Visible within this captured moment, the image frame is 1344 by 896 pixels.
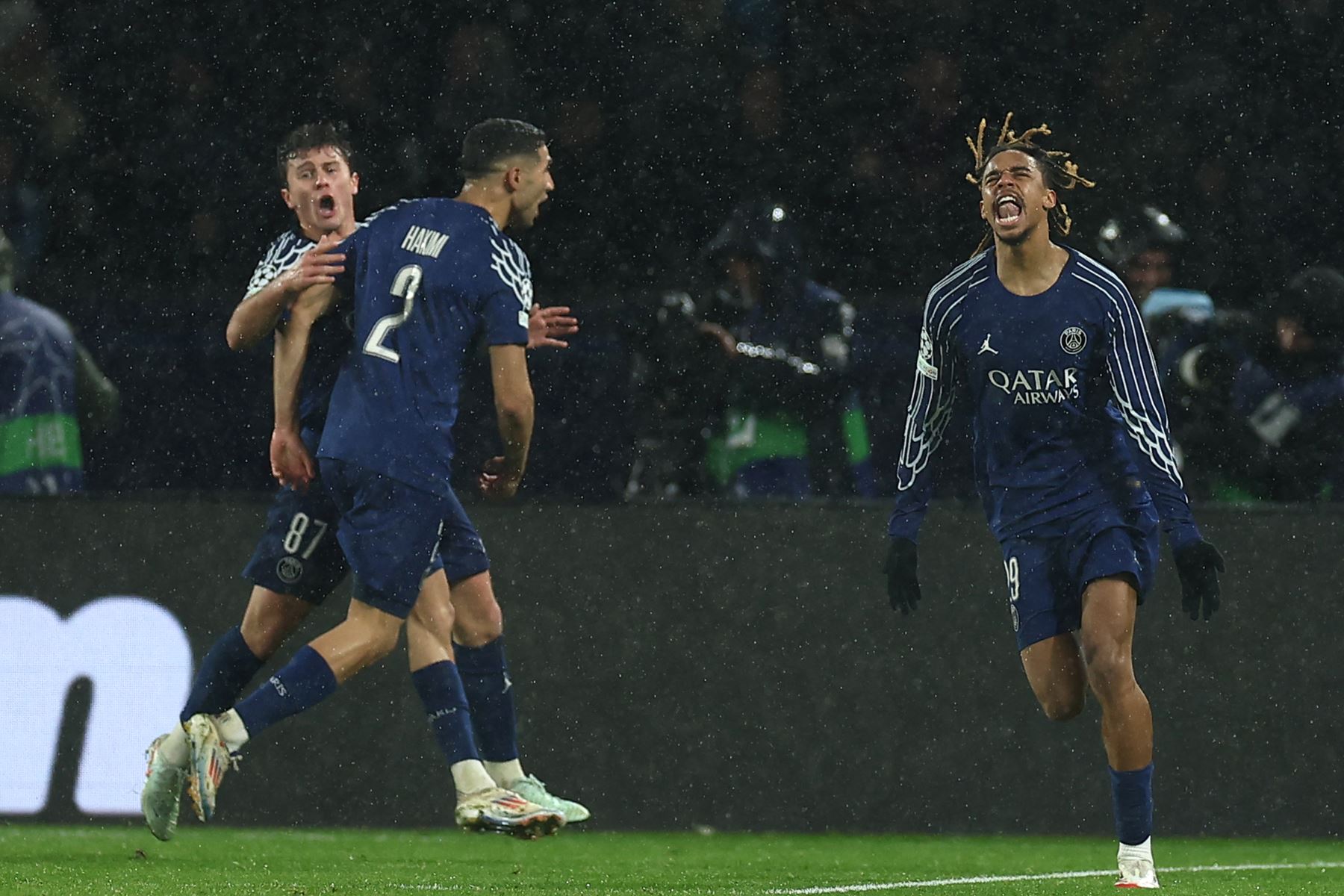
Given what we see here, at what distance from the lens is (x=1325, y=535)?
7504 mm

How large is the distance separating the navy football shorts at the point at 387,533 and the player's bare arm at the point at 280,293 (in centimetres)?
50

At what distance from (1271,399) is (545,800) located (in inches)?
142

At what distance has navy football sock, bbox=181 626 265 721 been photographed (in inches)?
246

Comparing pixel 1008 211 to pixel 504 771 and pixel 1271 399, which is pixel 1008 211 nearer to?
pixel 504 771

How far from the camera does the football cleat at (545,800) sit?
571 cm

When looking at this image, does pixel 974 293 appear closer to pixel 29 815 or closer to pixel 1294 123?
pixel 29 815

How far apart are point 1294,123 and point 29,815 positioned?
20.2 feet

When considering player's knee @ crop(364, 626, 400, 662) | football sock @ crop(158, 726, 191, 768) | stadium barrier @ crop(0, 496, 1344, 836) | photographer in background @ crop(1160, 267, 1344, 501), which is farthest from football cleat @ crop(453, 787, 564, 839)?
photographer in background @ crop(1160, 267, 1344, 501)

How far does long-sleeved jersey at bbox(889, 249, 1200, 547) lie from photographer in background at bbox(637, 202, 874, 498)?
2565 mm

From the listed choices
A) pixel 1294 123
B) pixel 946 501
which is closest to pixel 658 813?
pixel 946 501

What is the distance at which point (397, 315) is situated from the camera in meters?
5.63

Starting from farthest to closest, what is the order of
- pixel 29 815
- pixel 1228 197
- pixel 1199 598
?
pixel 1228 197 < pixel 29 815 < pixel 1199 598

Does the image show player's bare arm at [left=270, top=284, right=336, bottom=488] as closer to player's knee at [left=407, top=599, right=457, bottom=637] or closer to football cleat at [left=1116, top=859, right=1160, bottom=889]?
player's knee at [left=407, top=599, right=457, bottom=637]

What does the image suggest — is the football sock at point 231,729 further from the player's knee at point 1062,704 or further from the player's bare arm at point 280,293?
the player's knee at point 1062,704
